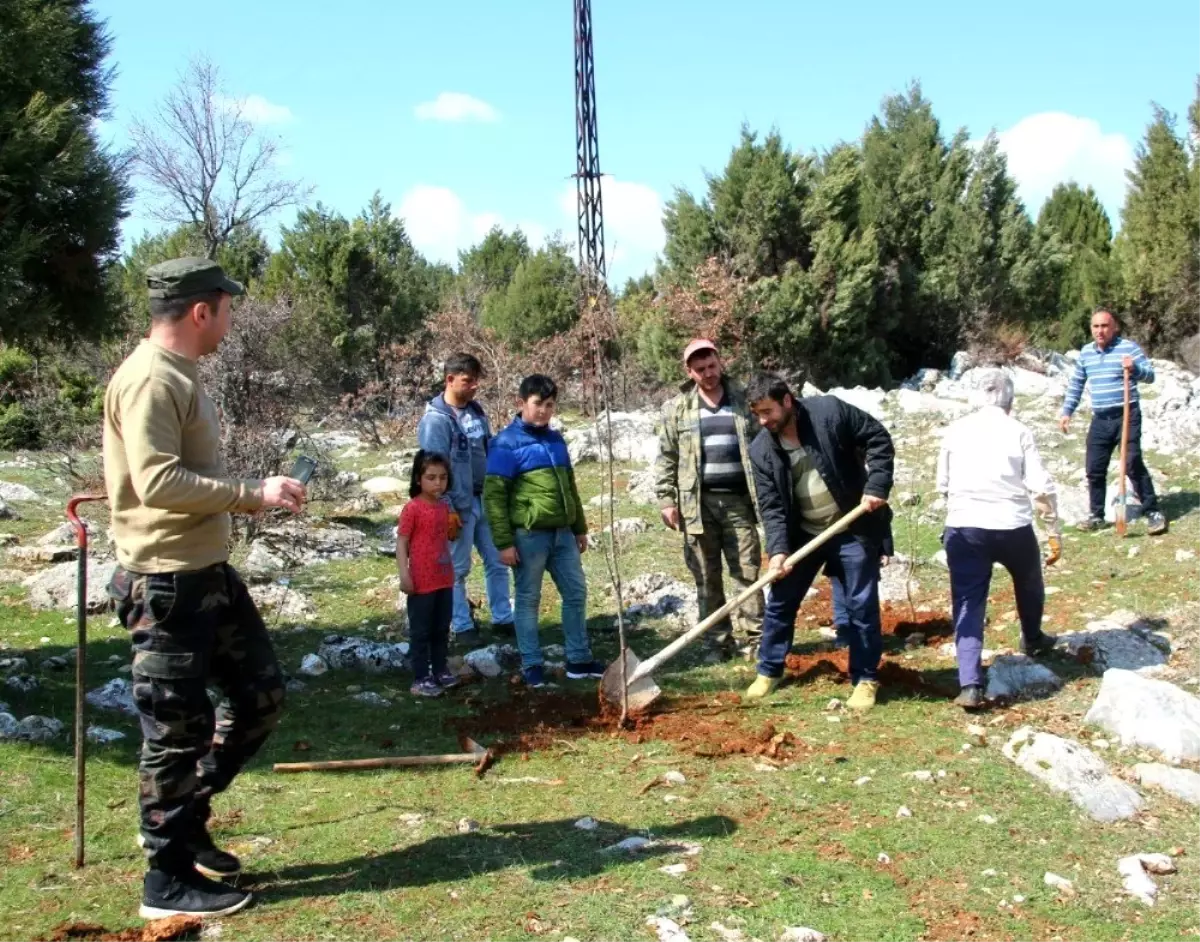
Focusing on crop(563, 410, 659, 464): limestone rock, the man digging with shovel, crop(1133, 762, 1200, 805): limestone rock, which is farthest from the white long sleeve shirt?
crop(563, 410, 659, 464): limestone rock

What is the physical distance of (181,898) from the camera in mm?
3566

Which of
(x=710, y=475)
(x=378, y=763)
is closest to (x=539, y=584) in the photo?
(x=710, y=475)

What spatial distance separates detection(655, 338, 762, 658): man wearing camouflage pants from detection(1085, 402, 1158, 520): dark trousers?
4.38 metres

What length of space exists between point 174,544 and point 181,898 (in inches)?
45.6

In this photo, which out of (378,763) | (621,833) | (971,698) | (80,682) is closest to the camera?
(80,682)

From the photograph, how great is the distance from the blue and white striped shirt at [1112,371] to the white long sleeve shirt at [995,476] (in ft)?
13.4

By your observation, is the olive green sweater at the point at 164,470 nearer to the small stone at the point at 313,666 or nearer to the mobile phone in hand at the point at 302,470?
the mobile phone in hand at the point at 302,470

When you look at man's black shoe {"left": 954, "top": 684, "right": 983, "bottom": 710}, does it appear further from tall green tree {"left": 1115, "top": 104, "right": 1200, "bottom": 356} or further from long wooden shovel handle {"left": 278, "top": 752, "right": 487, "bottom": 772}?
tall green tree {"left": 1115, "top": 104, "right": 1200, "bottom": 356}

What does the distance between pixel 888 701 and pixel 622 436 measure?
12390mm

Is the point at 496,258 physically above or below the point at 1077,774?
above

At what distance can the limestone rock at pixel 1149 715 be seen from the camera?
5.11 meters

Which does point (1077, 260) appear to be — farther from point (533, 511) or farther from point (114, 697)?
point (114, 697)

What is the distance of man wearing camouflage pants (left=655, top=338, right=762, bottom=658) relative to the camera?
6.76 m

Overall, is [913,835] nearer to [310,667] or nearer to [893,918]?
[893,918]
